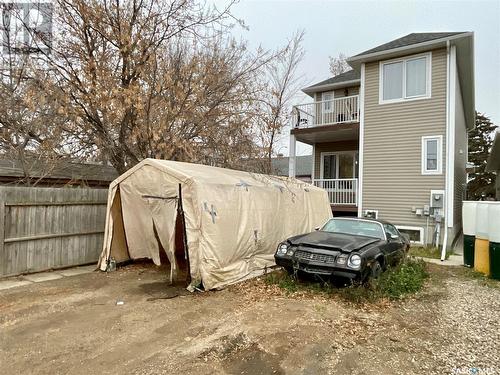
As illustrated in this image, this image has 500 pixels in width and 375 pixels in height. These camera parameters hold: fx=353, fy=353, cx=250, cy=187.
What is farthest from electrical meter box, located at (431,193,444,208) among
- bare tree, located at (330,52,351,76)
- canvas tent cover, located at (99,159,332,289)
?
bare tree, located at (330,52,351,76)

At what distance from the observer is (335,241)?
686cm

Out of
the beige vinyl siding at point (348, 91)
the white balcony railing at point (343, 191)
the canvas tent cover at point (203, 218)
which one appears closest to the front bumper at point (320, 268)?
the canvas tent cover at point (203, 218)

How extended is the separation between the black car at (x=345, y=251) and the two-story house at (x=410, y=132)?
5103 mm

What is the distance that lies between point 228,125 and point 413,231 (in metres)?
7.68

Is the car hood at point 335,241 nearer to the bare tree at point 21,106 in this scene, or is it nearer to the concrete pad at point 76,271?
the concrete pad at point 76,271

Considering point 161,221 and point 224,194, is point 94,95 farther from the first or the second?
point 224,194

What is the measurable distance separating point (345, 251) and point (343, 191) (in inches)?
368

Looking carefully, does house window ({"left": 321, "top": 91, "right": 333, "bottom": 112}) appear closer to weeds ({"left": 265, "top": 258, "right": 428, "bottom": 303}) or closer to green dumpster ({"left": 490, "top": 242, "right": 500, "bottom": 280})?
green dumpster ({"left": 490, "top": 242, "right": 500, "bottom": 280})

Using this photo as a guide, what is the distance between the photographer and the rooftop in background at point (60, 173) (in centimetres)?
1098

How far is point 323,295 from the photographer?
6242mm

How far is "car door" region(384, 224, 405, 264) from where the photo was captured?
7.52 metres

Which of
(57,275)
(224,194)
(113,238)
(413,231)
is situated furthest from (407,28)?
(57,275)

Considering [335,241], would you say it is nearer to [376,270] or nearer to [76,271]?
[376,270]

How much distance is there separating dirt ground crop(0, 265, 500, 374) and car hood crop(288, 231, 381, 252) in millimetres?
974
